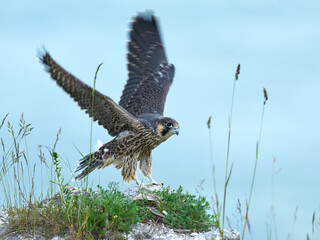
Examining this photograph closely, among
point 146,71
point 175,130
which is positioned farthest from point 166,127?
point 146,71

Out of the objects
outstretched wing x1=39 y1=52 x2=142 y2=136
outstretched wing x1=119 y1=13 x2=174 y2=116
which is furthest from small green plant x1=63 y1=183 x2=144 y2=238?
outstretched wing x1=119 y1=13 x2=174 y2=116

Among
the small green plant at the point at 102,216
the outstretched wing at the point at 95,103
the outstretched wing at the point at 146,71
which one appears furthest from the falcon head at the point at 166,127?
the small green plant at the point at 102,216

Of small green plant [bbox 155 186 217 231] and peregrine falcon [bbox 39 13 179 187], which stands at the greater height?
peregrine falcon [bbox 39 13 179 187]

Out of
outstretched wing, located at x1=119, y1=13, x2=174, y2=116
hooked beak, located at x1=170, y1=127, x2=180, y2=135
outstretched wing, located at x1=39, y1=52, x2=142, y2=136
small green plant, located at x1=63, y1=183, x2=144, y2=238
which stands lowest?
small green plant, located at x1=63, y1=183, x2=144, y2=238

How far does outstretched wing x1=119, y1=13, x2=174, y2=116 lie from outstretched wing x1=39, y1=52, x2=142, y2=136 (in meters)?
0.67

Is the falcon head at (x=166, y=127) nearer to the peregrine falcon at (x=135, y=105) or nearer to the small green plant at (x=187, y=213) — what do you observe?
the peregrine falcon at (x=135, y=105)

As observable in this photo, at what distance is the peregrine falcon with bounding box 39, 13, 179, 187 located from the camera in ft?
21.7

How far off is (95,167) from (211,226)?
7.91 feet

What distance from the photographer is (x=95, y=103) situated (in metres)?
6.88

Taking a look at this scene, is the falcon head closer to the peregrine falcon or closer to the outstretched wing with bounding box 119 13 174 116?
the peregrine falcon

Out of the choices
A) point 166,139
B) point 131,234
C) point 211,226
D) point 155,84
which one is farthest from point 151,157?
point 131,234

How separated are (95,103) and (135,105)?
3.67 ft

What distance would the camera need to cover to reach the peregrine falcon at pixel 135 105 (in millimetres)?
6621

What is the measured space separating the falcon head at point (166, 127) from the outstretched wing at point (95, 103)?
317mm
